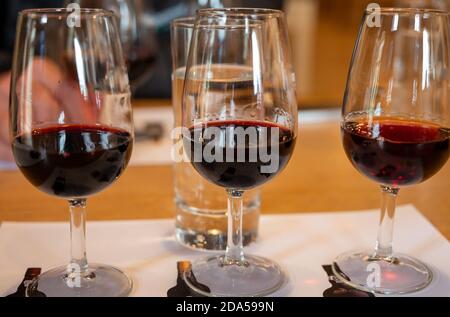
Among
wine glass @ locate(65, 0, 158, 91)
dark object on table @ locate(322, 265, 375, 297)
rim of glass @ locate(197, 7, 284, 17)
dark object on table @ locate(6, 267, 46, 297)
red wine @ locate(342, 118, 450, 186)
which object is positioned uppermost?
rim of glass @ locate(197, 7, 284, 17)

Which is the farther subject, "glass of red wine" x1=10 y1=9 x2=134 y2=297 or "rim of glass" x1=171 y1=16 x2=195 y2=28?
"rim of glass" x1=171 y1=16 x2=195 y2=28

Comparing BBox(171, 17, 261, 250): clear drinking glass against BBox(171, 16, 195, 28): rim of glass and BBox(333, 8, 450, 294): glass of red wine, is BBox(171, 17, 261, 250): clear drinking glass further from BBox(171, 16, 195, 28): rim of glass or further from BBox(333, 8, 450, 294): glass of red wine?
BBox(333, 8, 450, 294): glass of red wine

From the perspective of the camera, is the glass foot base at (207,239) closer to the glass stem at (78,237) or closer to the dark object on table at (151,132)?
the glass stem at (78,237)

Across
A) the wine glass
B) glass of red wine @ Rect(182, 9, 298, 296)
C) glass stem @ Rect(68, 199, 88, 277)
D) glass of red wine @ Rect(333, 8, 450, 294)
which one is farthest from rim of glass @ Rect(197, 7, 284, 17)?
the wine glass

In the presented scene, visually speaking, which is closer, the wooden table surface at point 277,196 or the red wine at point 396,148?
the red wine at point 396,148

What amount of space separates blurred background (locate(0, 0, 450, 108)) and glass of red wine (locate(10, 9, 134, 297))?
1.71 ft

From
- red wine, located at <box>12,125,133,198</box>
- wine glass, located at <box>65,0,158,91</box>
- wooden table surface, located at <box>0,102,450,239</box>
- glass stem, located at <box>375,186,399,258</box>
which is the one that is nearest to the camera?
red wine, located at <box>12,125,133,198</box>

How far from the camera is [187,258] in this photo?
0.74 metres

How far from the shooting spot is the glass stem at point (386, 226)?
2.39ft

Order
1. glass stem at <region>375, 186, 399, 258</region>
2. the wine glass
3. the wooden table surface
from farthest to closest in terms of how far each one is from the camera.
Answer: the wine glass, the wooden table surface, glass stem at <region>375, 186, 399, 258</region>

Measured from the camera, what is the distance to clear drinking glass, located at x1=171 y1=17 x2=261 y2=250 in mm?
785

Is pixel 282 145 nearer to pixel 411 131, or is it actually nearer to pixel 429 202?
pixel 411 131

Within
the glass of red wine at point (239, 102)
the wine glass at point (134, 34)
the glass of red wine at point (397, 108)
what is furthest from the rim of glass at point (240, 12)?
the wine glass at point (134, 34)

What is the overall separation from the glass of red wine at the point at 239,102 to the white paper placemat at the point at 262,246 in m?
0.06
